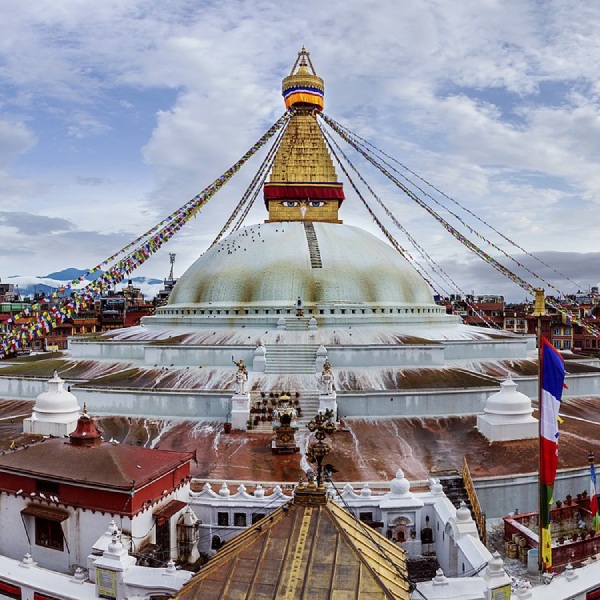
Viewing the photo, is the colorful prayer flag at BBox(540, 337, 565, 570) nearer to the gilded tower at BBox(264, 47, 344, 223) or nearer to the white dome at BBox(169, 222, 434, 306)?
the white dome at BBox(169, 222, 434, 306)

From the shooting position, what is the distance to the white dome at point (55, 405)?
1227cm

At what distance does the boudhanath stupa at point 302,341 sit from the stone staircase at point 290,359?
1.3 inches

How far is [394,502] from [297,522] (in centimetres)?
431

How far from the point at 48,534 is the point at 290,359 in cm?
823

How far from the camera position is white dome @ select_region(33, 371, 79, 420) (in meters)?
12.3

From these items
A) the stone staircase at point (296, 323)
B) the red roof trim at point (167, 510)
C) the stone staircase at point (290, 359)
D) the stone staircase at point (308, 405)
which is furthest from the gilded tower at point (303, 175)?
the red roof trim at point (167, 510)

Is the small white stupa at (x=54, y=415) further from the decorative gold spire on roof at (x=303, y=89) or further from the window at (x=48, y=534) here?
the decorative gold spire on roof at (x=303, y=89)

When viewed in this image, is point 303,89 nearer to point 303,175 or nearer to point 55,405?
point 303,175

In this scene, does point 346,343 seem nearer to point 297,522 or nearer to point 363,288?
point 363,288

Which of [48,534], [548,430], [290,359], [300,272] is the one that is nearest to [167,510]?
[48,534]

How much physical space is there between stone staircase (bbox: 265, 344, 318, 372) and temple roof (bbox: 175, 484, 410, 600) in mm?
10548

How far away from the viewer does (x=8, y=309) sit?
161 feet

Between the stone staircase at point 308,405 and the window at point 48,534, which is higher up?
the stone staircase at point 308,405

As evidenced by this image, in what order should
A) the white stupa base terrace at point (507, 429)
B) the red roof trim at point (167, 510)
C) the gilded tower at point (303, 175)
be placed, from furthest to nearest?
the gilded tower at point (303, 175) → the white stupa base terrace at point (507, 429) → the red roof trim at point (167, 510)
